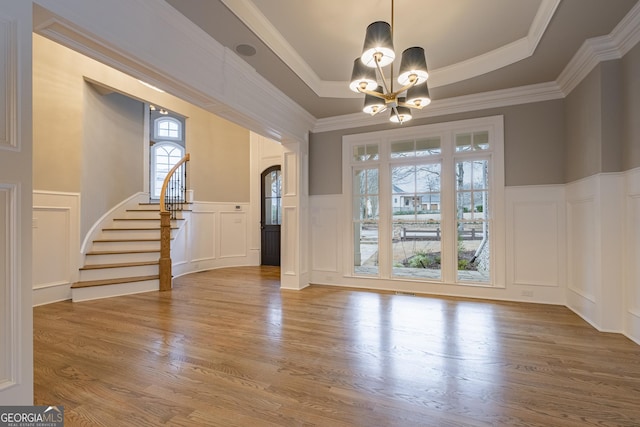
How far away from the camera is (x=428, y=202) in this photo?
4.62 metres

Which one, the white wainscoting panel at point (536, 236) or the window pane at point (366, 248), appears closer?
the white wainscoting panel at point (536, 236)

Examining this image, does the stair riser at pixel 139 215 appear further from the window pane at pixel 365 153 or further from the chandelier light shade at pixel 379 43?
the chandelier light shade at pixel 379 43

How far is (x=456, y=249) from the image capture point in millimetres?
4438

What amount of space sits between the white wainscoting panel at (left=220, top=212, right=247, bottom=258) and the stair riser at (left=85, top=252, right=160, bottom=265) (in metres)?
2.01

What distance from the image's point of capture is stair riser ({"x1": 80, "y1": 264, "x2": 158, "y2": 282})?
4.42 meters

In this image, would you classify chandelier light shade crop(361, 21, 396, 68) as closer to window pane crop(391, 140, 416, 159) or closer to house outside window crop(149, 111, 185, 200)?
window pane crop(391, 140, 416, 159)

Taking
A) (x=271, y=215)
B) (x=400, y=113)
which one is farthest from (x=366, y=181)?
(x=271, y=215)

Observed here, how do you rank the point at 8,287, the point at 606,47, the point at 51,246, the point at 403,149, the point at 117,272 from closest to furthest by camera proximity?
the point at 8,287 → the point at 606,47 → the point at 51,246 → the point at 117,272 → the point at 403,149

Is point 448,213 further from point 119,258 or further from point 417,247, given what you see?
point 119,258

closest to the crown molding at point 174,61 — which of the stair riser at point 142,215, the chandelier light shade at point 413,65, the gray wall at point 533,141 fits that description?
the chandelier light shade at point 413,65

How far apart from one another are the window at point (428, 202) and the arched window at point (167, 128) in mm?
6993

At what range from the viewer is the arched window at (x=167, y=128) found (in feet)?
30.9

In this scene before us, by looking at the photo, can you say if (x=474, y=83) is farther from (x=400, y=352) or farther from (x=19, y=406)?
(x=19, y=406)

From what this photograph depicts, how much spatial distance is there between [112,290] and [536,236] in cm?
609
